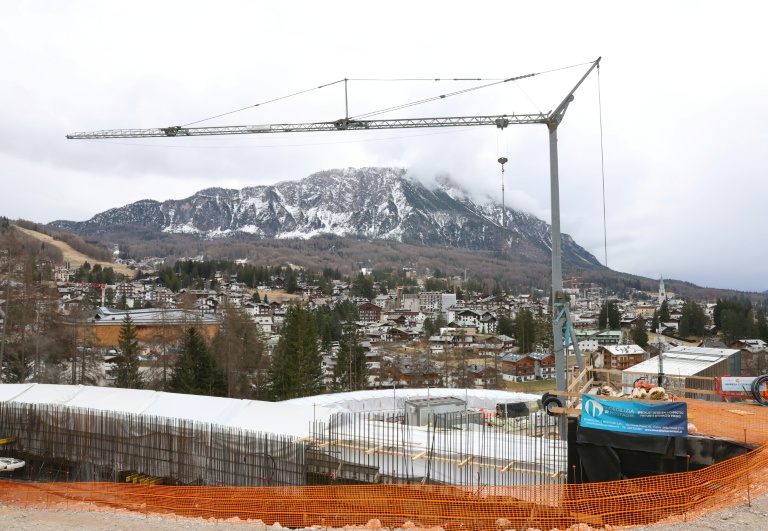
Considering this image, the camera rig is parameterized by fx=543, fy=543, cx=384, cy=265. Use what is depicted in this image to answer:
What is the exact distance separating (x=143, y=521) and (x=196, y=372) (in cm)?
2407

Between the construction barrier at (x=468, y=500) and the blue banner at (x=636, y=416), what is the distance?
963mm

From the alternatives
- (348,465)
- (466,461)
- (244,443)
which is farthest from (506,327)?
(466,461)

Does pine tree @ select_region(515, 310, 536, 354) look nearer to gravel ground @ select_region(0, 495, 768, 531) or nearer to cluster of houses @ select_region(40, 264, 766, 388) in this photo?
cluster of houses @ select_region(40, 264, 766, 388)

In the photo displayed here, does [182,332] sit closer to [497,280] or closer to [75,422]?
[75,422]

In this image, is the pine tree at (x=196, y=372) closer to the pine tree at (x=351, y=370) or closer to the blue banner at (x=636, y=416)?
the pine tree at (x=351, y=370)

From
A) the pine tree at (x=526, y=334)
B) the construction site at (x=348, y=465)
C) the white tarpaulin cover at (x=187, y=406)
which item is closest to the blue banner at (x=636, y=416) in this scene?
the construction site at (x=348, y=465)

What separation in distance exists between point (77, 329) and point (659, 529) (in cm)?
3539

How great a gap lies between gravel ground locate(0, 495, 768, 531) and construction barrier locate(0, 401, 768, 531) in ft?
1.19

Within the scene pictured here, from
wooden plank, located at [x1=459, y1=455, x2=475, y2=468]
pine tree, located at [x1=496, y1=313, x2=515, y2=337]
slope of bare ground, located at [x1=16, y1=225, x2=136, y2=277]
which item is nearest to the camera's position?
wooden plank, located at [x1=459, y1=455, x2=475, y2=468]

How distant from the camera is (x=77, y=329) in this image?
34312 mm

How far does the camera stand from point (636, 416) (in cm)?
1089

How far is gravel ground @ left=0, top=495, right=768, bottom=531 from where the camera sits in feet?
24.9

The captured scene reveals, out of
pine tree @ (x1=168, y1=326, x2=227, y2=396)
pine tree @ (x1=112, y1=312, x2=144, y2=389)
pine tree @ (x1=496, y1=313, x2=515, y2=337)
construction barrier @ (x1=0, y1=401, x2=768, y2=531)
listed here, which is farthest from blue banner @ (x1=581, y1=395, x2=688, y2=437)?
pine tree @ (x1=496, y1=313, x2=515, y2=337)

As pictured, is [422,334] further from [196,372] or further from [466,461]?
[466,461]
